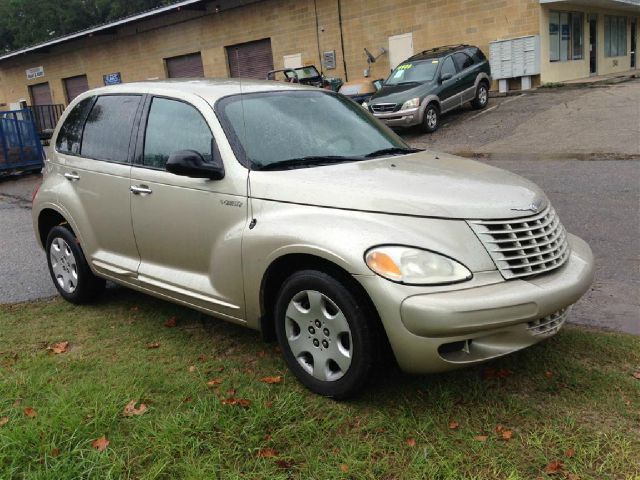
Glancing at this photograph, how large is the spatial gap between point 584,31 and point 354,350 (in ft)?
79.4

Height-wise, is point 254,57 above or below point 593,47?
above

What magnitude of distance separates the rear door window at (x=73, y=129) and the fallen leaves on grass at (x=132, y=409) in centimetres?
240

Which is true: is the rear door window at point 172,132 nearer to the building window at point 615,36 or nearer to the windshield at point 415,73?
the windshield at point 415,73

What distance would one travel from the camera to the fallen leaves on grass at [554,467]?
2.63m

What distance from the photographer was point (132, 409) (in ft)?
10.7

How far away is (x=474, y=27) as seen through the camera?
20.5 metres

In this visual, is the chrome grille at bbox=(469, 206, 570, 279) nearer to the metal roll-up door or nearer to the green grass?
the green grass

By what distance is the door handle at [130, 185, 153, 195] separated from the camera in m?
4.09

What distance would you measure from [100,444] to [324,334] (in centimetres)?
121

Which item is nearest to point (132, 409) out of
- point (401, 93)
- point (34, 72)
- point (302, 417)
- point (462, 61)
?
point (302, 417)

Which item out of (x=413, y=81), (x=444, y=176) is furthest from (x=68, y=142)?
(x=413, y=81)

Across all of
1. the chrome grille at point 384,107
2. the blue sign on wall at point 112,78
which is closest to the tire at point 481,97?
the chrome grille at point 384,107

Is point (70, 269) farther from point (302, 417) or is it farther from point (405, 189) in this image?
point (405, 189)

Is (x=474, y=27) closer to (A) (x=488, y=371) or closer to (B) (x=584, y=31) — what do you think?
(B) (x=584, y=31)
